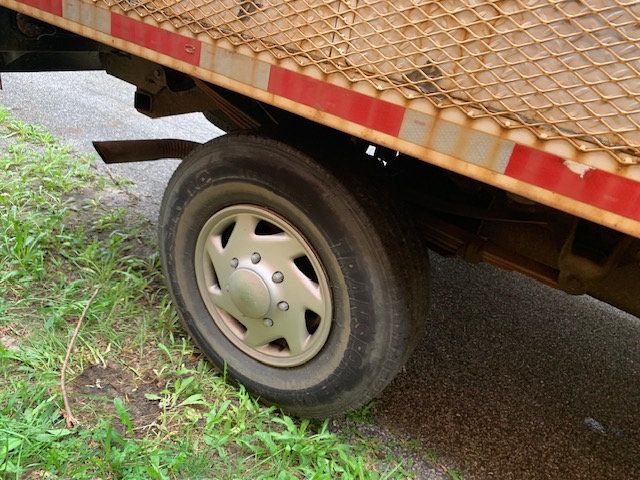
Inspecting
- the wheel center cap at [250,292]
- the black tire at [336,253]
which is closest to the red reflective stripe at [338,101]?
the black tire at [336,253]

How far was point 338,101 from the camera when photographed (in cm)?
136

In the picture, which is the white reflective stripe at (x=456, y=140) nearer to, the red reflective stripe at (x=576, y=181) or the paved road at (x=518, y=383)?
the red reflective stripe at (x=576, y=181)

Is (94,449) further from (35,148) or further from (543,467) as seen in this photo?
(35,148)

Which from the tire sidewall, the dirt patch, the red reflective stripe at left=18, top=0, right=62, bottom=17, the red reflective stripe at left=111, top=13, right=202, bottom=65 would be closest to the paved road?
the tire sidewall

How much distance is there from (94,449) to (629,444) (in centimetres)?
209

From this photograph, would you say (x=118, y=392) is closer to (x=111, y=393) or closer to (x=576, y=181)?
(x=111, y=393)

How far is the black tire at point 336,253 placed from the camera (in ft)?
5.36

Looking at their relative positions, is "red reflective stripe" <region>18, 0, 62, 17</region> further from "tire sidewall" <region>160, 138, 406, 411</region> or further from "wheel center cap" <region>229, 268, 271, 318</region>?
"wheel center cap" <region>229, 268, 271, 318</region>

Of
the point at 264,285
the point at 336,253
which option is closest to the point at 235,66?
the point at 336,253

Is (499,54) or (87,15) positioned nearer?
(499,54)

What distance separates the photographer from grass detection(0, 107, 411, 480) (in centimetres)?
168

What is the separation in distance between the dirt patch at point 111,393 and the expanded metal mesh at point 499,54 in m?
1.33

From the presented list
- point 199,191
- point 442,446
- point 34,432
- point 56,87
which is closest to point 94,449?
point 34,432

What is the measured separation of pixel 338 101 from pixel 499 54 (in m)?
0.42
